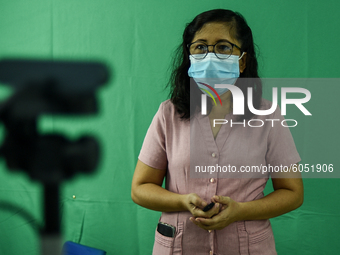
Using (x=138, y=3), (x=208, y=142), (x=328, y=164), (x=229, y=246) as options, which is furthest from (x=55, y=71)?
(x=328, y=164)

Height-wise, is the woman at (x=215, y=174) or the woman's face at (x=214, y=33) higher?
the woman's face at (x=214, y=33)

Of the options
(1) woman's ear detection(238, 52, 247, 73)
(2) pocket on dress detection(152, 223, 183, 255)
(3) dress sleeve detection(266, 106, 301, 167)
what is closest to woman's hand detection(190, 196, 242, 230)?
(2) pocket on dress detection(152, 223, 183, 255)

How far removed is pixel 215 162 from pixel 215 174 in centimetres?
4

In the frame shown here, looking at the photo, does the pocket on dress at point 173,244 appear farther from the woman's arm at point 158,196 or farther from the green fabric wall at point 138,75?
the green fabric wall at point 138,75

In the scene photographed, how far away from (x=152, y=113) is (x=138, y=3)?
649mm

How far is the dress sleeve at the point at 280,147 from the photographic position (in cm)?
88

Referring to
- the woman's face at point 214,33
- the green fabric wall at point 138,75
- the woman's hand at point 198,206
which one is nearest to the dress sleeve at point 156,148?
the woman's hand at point 198,206

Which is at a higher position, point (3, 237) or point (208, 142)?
point (208, 142)

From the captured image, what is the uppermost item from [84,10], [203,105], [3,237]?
[84,10]

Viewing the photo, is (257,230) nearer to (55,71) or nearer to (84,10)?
(55,71)

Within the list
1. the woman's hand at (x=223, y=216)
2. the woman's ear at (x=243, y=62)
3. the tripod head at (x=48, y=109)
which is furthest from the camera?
Result: the woman's ear at (x=243, y=62)

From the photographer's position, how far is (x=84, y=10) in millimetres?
1716

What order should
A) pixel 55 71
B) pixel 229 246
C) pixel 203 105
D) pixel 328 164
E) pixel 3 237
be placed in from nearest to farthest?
pixel 55 71 < pixel 229 246 < pixel 203 105 < pixel 328 164 < pixel 3 237

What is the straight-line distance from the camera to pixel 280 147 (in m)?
0.89
